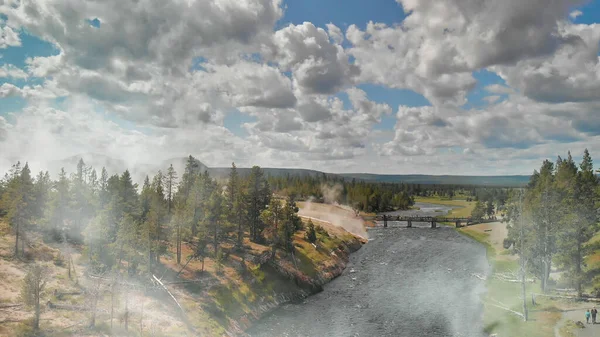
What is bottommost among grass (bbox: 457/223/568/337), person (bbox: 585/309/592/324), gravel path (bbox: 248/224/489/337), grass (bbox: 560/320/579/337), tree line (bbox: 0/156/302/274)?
gravel path (bbox: 248/224/489/337)

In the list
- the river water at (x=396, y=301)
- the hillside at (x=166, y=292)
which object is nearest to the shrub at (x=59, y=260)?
the hillside at (x=166, y=292)

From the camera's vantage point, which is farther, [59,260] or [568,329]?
[59,260]

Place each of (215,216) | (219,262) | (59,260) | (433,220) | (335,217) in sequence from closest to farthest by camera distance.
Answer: (59,260) → (219,262) → (215,216) → (335,217) → (433,220)

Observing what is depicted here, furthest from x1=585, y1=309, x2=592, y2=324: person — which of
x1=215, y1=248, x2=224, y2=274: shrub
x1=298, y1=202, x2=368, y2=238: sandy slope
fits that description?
x1=298, y1=202, x2=368, y2=238: sandy slope

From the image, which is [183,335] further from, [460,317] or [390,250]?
[390,250]

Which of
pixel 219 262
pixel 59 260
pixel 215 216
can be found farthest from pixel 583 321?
pixel 59 260

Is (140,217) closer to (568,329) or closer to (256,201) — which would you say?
(256,201)

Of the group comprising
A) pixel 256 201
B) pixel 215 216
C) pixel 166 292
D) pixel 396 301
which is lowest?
pixel 396 301

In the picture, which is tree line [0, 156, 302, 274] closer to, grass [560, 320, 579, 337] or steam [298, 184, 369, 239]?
grass [560, 320, 579, 337]

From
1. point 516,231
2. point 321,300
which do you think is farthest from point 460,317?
point 516,231
